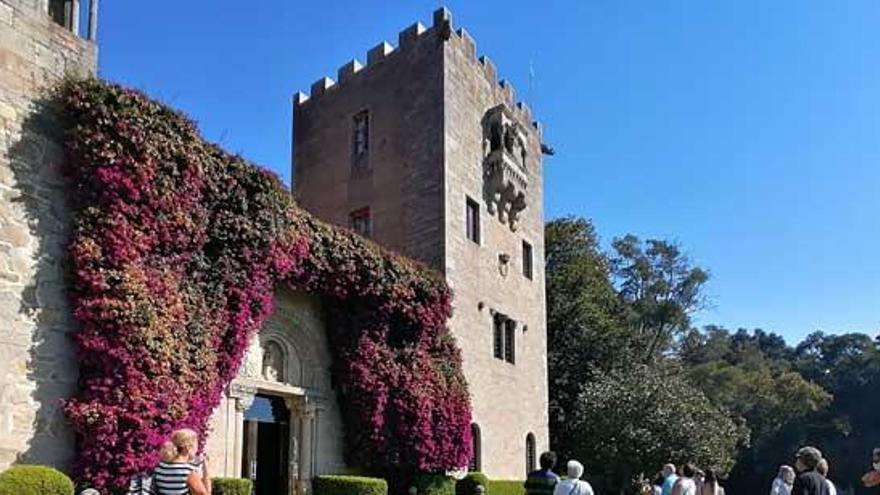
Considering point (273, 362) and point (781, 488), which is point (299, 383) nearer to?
point (273, 362)

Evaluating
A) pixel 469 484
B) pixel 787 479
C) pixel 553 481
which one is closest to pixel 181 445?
pixel 553 481

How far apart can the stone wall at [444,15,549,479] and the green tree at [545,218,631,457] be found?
18.5 ft

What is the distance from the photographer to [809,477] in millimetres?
8062

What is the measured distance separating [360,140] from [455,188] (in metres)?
3.45

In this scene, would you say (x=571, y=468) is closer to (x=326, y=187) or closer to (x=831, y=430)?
(x=326, y=187)

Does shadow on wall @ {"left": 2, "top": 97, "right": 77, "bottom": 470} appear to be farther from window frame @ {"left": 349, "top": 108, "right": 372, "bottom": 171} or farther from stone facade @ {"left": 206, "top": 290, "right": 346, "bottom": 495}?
window frame @ {"left": 349, "top": 108, "right": 372, "bottom": 171}

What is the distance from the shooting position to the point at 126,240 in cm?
1151

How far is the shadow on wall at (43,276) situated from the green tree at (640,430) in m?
18.9

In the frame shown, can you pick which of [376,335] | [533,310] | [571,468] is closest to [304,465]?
[376,335]

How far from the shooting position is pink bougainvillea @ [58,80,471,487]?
1104cm

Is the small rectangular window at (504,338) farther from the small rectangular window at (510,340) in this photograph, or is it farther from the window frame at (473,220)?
the window frame at (473,220)

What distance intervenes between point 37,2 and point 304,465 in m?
8.94

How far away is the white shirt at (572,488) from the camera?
8.57 metres

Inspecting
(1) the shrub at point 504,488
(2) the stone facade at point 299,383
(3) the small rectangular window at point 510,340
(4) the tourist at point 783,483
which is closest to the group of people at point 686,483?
(4) the tourist at point 783,483
